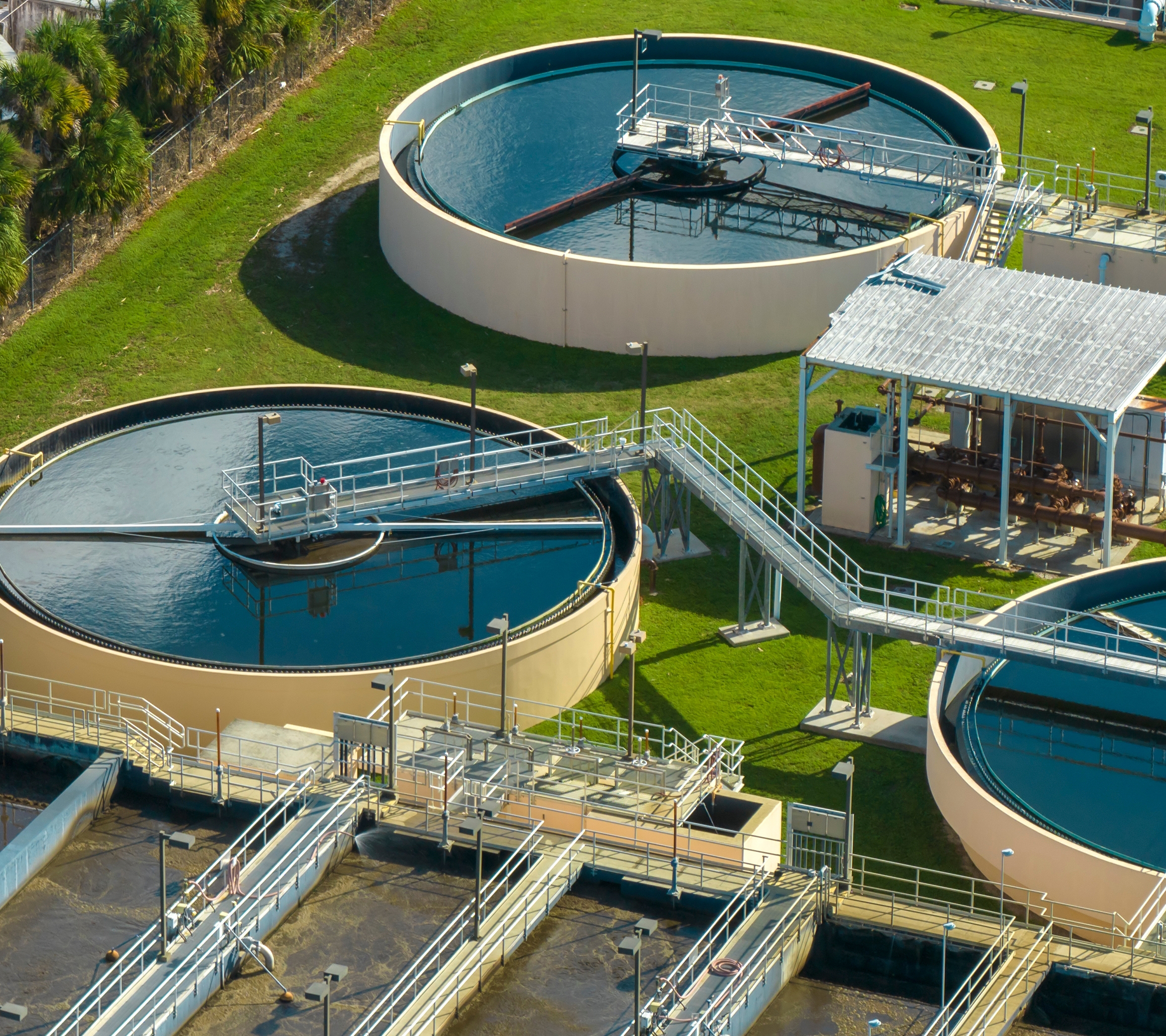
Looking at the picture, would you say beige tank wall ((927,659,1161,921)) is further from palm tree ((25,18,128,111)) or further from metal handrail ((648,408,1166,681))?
palm tree ((25,18,128,111))

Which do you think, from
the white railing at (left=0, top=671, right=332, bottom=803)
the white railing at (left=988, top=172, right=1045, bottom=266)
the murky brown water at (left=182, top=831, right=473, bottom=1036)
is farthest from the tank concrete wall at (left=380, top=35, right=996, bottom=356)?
the murky brown water at (left=182, top=831, right=473, bottom=1036)

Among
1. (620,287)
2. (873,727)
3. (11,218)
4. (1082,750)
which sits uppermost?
(11,218)

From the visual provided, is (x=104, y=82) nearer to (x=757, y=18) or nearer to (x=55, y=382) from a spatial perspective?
(x=55, y=382)

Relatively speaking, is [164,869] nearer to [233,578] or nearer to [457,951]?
[457,951]

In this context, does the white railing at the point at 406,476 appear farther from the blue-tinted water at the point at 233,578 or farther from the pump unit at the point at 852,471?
the pump unit at the point at 852,471

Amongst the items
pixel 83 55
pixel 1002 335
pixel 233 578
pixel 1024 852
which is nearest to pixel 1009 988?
pixel 1024 852
